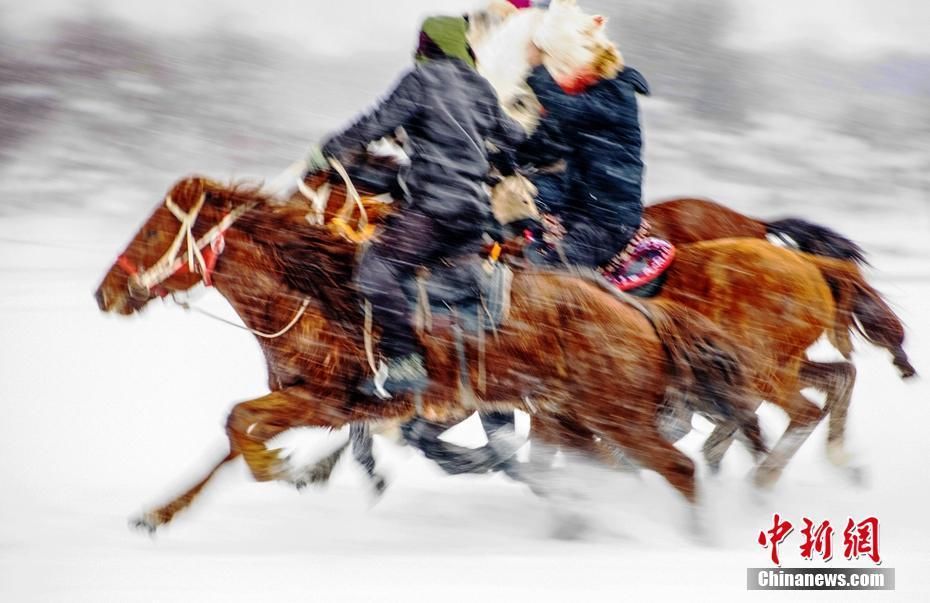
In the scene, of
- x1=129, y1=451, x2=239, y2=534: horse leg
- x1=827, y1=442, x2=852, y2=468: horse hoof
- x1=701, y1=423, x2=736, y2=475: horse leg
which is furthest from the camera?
x1=701, y1=423, x2=736, y2=475: horse leg

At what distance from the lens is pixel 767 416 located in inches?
197

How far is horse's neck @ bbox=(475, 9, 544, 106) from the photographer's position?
359 cm

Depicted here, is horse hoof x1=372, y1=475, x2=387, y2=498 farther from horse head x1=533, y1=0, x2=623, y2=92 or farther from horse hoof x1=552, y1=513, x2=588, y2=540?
horse head x1=533, y1=0, x2=623, y2=92

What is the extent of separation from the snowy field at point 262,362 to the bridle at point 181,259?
549 millimetres

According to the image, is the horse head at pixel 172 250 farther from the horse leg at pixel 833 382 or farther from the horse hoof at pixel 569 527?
the horse leg at pixel 833 382

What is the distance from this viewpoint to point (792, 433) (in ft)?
12.1

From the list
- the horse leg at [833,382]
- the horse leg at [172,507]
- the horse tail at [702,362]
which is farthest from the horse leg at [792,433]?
the horse leg at [172,507]

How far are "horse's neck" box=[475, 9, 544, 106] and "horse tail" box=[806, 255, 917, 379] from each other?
44.2 inches

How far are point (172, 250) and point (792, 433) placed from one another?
6.70ft

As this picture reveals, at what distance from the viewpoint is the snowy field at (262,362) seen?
3.33 m

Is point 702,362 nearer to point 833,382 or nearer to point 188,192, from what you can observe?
point 833,382

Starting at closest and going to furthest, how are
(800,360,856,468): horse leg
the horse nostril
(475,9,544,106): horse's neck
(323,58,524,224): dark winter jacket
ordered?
(323,58,524,224): dark winter jacket, the horse nostril, (475,9,544,106): horse's neck, (800,360,856,468): horse leg

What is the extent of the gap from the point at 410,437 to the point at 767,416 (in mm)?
2100

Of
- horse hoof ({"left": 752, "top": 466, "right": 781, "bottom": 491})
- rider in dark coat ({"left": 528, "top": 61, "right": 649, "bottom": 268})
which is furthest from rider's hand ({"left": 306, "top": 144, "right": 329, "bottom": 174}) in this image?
horse hoof ({"left": 752, "top": 466, "right": 781, "bottom": 491})
